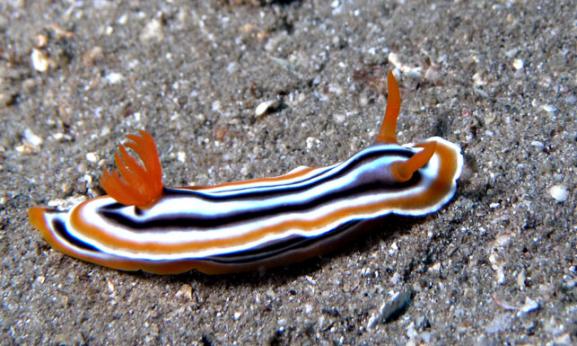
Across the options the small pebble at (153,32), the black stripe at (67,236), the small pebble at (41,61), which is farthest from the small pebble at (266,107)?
the small pebble at (41,61)

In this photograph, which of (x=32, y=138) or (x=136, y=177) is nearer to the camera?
(x=136, y=177)

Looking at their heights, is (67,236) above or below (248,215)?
below

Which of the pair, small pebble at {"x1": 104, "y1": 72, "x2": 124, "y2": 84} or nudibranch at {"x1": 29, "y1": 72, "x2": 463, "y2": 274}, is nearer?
nudibranch at {"x1": 29, "y1": 72, "x2": 463, "y2": 274}

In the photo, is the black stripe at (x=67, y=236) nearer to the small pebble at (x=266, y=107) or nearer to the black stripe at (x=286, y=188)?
the black stripe at (x=286, y=188)

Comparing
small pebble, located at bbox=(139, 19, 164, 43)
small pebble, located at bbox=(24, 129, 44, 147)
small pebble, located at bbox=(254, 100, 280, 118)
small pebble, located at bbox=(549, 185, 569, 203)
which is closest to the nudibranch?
small pebble, located at bbox=(549, 185, 569, 203)

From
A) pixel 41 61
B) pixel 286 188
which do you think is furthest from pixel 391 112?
pixel 41 61

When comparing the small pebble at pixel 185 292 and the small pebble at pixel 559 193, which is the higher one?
the small pebble at pixel 559 193

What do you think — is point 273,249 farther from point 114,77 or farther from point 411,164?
point 114,77

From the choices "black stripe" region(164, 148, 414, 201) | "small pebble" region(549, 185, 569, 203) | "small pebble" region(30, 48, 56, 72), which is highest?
"small pebble" region(30, 48, 56, 72)

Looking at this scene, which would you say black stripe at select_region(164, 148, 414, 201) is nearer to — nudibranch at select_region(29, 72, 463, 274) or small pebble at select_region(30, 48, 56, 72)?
nudibranch at select_region(29, 72, 463, 274)
